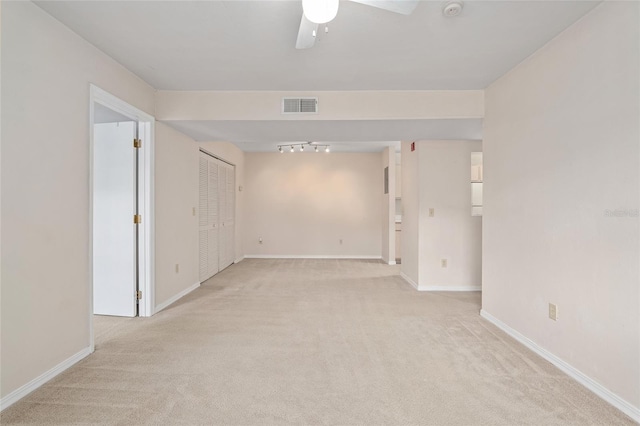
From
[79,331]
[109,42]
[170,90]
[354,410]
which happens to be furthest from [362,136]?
[79,331]

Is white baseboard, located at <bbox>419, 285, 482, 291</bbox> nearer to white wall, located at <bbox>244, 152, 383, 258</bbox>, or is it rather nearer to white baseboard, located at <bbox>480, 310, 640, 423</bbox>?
white baseboard, located at <bbox>480, 310, 640, 423</bbox>

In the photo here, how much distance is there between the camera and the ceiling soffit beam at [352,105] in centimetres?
344

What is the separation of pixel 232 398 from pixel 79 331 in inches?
55.1

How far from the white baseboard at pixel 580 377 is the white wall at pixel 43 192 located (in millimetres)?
3547

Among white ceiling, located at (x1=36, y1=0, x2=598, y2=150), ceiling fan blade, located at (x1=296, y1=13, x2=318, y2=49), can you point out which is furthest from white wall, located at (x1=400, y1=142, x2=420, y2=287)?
ceiling fan blade, located at (x1=296, y1=13, x2=318, y2=49)

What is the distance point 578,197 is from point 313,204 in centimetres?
580

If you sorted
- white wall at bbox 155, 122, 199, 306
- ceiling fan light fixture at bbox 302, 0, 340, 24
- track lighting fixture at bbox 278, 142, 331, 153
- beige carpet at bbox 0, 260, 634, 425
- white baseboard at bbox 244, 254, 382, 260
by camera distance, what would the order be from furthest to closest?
white baseboard at bbox 244, 254, 382, 260
track lighting fixture at bbox 278, 142, 331, 153
white wall at bbox 155, 122, 199, 306
beige carpet at bbox 0, 260, 634, 425
ceiling fan light fixture at bbox 302, 0, 340, 24

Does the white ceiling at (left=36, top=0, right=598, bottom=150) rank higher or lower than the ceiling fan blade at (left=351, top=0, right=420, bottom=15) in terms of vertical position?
higher

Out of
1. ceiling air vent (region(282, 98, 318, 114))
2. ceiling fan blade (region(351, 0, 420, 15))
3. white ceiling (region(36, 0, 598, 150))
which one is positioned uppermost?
white ceiling (region(36, 0, 598, 150))

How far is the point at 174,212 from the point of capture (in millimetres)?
3922

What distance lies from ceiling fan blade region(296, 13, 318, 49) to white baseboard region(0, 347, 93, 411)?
107 inches

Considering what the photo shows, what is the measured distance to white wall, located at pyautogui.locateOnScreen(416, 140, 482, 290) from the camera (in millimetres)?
4480

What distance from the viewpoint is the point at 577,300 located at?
2.16 metres

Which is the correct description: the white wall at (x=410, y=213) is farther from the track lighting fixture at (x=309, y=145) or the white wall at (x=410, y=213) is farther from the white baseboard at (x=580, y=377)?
the track lighting fixture at (x=309, y=145)
